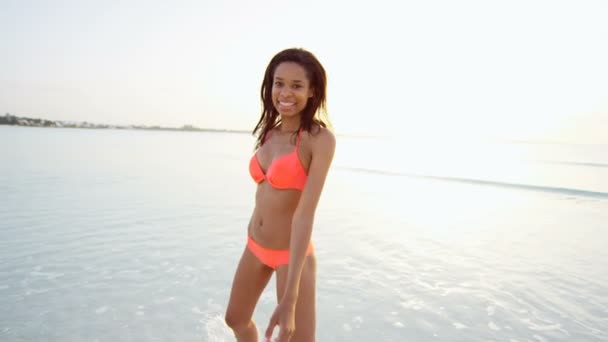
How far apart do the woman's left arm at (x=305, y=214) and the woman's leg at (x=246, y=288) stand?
0.49 meters

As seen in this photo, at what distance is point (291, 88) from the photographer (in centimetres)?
228

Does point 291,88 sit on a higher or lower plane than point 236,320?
higher

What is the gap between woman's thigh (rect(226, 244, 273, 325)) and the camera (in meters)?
2.55

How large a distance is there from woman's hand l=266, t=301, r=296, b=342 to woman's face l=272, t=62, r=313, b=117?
3.37 ft

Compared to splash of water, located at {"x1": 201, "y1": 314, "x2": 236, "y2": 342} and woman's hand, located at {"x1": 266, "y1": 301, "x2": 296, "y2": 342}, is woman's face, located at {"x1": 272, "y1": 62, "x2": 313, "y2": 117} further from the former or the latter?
splash of water, located at {"x1": 201, "y1": 314, "x2": 236, "y2": 342}

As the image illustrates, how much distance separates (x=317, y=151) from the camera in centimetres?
211

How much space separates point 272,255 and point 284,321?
49 centimetres

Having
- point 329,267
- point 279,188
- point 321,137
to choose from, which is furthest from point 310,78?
point 329,267

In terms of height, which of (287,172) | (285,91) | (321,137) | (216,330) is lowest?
(216,330)

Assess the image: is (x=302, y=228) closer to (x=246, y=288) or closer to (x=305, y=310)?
(x=305, y=310)

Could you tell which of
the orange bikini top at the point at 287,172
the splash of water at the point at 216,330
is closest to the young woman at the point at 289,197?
the orange bikini top at the point at 287,172

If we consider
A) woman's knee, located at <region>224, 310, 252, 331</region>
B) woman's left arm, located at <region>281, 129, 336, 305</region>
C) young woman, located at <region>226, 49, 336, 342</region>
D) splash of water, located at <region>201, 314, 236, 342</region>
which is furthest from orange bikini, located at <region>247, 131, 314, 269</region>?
splash of water, located at <region>201, 314, 236, 342</region>

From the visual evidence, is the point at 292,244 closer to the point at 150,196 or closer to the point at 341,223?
the point at 341,223

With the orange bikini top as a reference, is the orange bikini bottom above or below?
below
